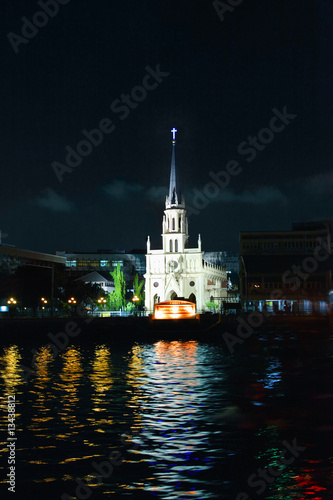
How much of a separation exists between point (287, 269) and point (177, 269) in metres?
50.1

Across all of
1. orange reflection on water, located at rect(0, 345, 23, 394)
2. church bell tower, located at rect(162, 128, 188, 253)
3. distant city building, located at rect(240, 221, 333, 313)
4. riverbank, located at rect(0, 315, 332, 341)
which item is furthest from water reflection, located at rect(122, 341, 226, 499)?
church bell tower, located at rect(162, 128, 188, 253)

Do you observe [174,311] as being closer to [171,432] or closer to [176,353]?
[176,353]

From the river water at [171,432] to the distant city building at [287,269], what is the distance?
6479 centimetres

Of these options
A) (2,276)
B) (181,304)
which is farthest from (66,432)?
(2,276)

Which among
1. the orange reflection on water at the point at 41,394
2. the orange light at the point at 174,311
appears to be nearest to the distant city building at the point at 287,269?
the orange light at the point at 174,311

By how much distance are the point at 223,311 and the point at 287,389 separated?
81.2m

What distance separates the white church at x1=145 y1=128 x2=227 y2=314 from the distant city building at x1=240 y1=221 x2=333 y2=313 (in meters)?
25.0

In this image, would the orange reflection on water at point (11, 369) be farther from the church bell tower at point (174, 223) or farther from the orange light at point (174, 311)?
the church bell tower at point (174, 223)

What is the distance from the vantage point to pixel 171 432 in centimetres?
1549

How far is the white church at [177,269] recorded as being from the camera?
15212 cm

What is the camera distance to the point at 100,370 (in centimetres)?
2939

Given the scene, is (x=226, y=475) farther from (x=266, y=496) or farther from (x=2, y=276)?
(x=2, y=276)

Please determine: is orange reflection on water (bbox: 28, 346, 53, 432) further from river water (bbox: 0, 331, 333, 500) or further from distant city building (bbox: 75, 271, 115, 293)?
distant city building (bbox: 75, 271, 115, 293)

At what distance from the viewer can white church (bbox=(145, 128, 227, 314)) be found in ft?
499
